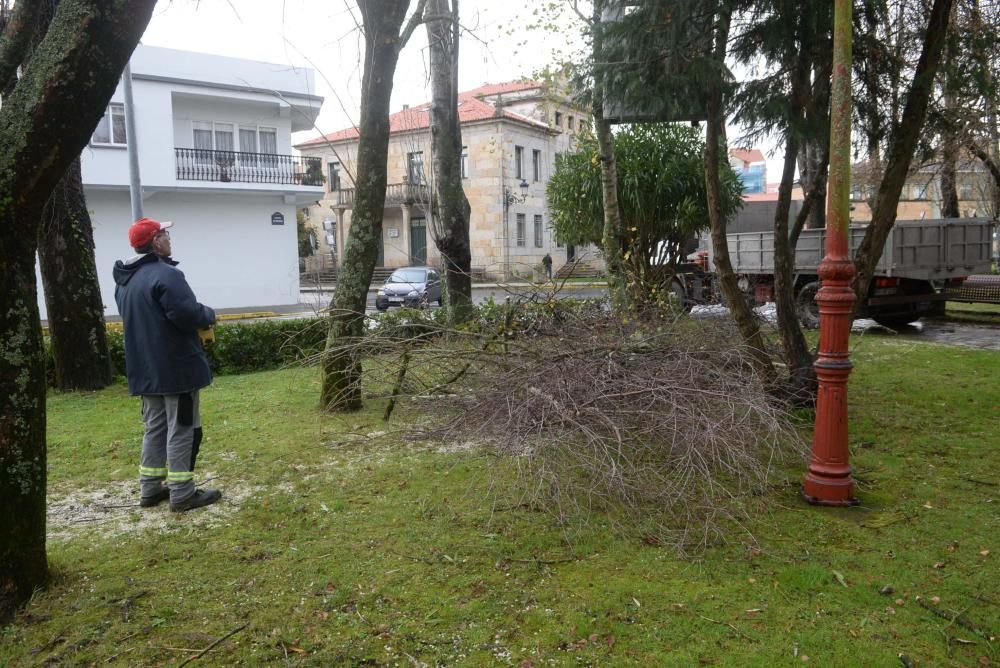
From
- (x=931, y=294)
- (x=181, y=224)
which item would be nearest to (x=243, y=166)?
(x=181, y=224)

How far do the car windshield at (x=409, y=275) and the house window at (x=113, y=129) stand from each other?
369 inches

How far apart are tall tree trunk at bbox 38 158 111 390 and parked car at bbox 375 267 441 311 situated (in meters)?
4.04

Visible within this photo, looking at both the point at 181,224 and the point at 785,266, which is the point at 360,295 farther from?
the point at 181,224

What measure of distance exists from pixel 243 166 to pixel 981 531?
84.0ft

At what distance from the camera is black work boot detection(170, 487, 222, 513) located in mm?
4969

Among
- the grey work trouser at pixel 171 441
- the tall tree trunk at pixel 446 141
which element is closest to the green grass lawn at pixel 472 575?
the grey work trouser at pixel 171 441

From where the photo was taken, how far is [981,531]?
4.41 m

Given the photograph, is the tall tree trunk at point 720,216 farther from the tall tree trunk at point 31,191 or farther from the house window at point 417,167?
the house window at point 417,167

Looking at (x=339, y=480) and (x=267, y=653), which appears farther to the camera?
(x=339, y=480)

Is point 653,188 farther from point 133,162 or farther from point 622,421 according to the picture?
point 622,421

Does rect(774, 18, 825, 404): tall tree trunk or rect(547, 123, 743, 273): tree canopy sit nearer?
rect(774, 18, 825, 404): tall tree trunk

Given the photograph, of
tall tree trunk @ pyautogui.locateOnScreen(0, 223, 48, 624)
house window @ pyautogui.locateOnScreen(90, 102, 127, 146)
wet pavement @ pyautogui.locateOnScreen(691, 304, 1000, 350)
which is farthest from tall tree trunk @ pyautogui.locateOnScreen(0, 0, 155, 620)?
house window @ pyautogui.locateOnScreen(90, 102, 127, 146)

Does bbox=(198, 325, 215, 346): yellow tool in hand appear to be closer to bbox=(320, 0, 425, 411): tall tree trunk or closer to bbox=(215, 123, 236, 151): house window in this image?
bbox=(320, 0, 425, 411): tall tree trunk

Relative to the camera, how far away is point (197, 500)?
5031 millimetres
